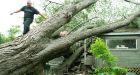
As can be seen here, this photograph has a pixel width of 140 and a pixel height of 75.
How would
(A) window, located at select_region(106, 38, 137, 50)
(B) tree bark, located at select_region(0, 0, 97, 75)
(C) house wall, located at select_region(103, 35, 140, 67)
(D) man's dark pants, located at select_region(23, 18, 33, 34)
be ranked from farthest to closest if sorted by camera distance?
1. (A) window, located at select_region(106, 38, 137, 50)
2. (C) house wall, located at select_region(103, 35, 140, 67)
3. (D) man's dark pants, located at select_region(23, 18, 33, 34)
4. (B) tree bark, located at select_region(0, 0, 97, 75)

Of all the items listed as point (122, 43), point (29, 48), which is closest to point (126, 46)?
point (122, 43)

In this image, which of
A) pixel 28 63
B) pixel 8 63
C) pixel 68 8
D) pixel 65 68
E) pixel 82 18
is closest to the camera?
pixel 8 63

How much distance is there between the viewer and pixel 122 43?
78.4 feet

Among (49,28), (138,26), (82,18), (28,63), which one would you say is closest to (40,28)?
(49,28)

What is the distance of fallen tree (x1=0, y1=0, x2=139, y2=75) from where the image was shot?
27.2ft

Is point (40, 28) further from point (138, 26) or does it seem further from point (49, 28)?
point (138, 26)

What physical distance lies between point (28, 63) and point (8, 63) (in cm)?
69

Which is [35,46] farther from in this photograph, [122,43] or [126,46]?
[122,43]

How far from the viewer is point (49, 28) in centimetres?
950

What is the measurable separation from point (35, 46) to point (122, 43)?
15633mm

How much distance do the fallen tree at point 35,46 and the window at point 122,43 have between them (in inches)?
529

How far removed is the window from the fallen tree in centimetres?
1343

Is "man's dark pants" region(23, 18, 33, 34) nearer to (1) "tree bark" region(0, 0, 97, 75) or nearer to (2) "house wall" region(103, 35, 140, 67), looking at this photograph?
(1) "tree bark" region(0, 0, 97, 75)

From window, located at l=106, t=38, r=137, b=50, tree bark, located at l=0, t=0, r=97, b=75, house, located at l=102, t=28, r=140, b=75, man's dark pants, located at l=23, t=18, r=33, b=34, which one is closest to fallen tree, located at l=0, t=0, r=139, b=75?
tree bark, located at l=0, t=0, r=97, b=75
